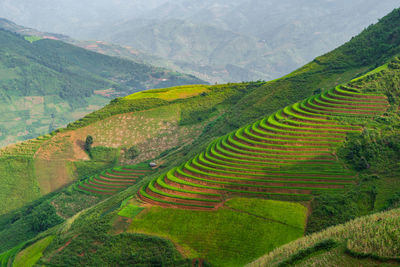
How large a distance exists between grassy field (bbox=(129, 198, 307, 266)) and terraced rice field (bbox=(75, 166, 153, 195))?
2823cm

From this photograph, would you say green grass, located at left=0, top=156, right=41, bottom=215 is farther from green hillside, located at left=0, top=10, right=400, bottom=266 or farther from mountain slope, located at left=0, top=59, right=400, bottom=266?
mountain slope, located at left=0, top=59, right=400, bottom=266

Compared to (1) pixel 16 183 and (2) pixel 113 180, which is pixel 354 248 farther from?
(1) pixel 16 183

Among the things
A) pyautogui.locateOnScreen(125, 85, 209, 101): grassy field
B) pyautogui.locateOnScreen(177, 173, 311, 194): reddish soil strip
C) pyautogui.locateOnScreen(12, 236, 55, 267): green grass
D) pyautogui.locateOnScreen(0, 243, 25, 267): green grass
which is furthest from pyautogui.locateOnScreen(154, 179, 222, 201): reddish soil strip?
pyautogui.locateOnScreen(125, 85, 209, 101): grassy field

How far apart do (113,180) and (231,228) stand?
128ft

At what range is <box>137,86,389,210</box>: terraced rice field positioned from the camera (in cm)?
3722

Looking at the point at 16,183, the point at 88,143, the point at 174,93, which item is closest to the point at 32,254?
the point at 16,183

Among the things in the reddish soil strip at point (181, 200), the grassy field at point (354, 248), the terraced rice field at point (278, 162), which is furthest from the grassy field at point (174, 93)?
the grassy field at point (354, 248)

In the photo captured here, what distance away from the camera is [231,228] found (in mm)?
33562

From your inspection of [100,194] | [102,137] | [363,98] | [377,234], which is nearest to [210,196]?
[377,234]

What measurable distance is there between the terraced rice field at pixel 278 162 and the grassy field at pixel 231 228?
64.0 inches

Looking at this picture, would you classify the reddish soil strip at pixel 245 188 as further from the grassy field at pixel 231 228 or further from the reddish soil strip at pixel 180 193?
the reddish soil strip at pixel 180 193

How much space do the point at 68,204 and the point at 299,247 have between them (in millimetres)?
50357

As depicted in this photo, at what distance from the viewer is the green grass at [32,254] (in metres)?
39.6

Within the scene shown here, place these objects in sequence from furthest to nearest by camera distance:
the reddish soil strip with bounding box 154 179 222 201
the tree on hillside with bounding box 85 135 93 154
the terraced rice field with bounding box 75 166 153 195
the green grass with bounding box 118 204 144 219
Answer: the tree on hillside with bounding box 85 135 93 154 < the terraced rice field with bounding box 75 166 153 195 < the green grass with bounding box 118 204 144 219 < the reddish soil strip with bounding box 154 179 222 201
